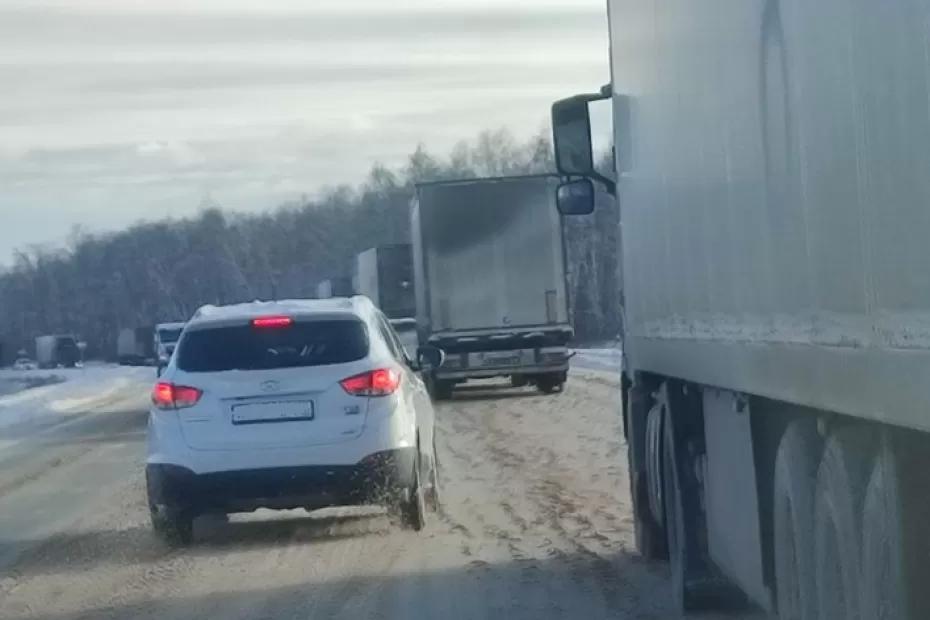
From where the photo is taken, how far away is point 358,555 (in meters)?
12.4

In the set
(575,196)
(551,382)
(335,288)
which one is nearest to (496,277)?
(551,382)

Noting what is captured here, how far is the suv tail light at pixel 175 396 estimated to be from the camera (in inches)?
504

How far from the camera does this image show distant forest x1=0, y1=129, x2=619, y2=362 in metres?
126

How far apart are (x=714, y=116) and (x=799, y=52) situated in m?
1.67

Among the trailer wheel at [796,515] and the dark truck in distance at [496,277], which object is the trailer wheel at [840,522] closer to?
the trailer wheel at [796,515]

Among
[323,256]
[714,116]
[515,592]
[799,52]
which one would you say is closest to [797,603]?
[714,116]

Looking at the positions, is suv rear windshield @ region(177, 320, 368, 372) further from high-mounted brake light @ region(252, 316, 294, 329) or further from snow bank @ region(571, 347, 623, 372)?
snow bank @ region(571, 347, 623, 372)

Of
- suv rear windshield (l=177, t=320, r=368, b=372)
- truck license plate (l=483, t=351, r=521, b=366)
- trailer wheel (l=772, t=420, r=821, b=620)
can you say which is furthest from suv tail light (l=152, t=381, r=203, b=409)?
truck license plate (l=483, t=351, r=521, b=366)

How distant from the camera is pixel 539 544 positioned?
40.5 feet

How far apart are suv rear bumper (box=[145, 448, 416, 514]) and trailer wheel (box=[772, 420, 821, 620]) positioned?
21.0 feet

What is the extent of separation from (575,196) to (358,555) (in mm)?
2738

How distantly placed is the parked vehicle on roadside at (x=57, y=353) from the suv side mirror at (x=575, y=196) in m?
95.6

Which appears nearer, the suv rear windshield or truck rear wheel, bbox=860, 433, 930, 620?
truck rear wheel, bbox=860, 433, 930, 620

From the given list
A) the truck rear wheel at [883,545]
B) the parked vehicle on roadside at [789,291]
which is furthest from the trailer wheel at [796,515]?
the truck rear wheel at [883,545]
